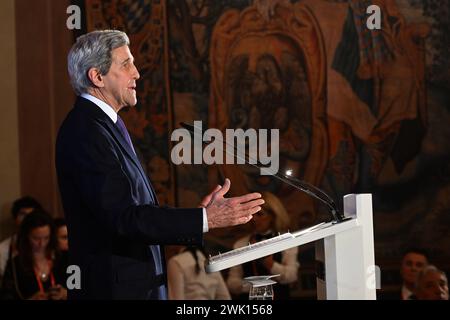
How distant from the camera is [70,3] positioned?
8430 millimetres

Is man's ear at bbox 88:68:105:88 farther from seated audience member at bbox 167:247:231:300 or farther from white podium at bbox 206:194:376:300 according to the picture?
seated audience member at bbox 167:247:231:300

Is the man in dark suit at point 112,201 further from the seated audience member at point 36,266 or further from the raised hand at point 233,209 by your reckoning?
the seated audience member at point 36,266

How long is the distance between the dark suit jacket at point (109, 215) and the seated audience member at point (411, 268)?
389 cm

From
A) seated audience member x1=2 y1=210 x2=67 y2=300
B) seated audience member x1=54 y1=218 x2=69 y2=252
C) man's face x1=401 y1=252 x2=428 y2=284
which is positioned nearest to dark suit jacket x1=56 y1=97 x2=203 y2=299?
seated audience member x1=2 y1=210 x2=67 y2=300

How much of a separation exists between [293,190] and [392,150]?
3.82ft

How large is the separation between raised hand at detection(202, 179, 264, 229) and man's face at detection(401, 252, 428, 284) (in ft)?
13.5

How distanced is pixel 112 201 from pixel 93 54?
66 centimetres

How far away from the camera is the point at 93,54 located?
3.19 meters

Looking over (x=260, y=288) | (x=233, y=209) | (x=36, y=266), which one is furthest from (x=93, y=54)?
(x=36, y=266)

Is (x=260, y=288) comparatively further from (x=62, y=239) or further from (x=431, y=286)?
(x=62, y=239)

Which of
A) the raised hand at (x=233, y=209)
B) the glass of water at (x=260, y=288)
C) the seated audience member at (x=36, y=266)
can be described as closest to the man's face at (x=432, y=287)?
the seated audience member at (x=36, y=266)

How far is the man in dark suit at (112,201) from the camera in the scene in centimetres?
286
